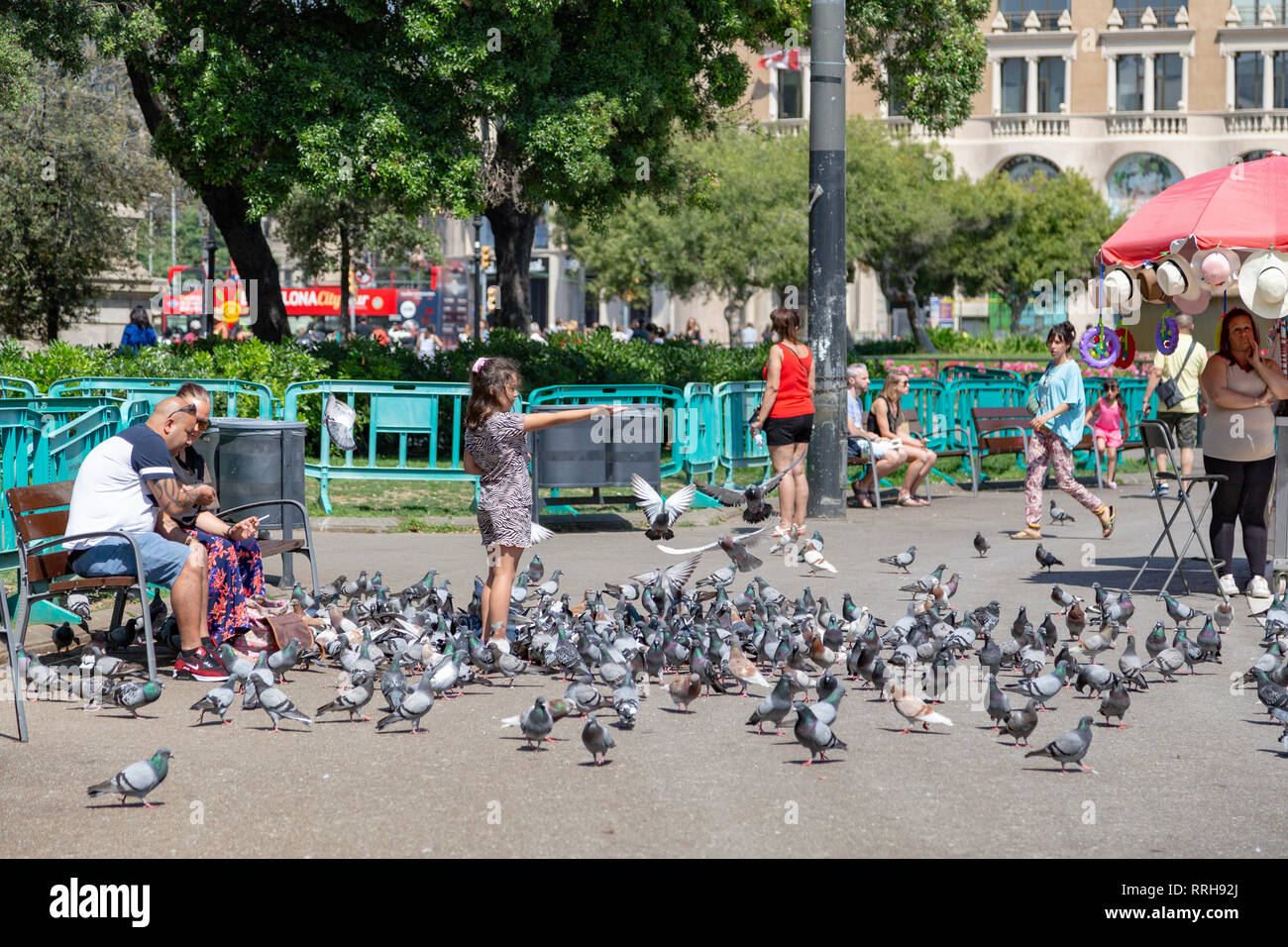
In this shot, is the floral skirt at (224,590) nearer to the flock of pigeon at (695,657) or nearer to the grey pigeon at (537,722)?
the flock of pigeon at (695,657)

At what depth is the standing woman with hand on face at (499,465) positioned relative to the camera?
7.71m

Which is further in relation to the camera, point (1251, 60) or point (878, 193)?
point (1251, 60)

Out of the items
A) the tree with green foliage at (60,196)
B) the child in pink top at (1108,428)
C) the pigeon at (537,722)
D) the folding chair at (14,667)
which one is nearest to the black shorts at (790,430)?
the pigeon at (537,722)

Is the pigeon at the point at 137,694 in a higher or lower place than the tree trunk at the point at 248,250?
lower

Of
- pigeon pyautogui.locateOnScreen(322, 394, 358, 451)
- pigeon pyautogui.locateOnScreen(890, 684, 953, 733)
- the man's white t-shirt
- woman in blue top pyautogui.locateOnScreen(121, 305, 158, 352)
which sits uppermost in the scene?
woman in blue top pyautogui.locateOnScreen(121, 305, 158, 352)

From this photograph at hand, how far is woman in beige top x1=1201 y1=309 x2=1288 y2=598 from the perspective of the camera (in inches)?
371

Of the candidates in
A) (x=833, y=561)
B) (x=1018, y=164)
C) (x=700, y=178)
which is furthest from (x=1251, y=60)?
(x=833, y=561)

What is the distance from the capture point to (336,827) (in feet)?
16.1

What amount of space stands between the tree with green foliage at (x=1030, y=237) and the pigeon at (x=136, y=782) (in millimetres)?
48240

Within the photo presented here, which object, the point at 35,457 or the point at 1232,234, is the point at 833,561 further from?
the point at 35,457

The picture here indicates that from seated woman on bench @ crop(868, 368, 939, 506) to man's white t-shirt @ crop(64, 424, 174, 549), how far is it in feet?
30.8

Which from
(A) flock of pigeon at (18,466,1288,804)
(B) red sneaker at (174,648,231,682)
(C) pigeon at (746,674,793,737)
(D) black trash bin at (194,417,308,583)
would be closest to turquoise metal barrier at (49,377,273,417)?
(D) black trash bin at (194,417,308,583)

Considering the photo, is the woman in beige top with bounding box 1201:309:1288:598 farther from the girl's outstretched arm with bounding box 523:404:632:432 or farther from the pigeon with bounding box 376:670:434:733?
the pigeon with bounding box 376:670:434:733

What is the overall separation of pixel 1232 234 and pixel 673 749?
17.4 feet
